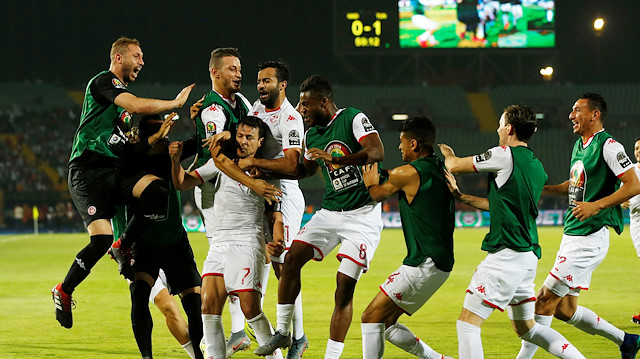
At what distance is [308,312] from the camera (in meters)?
11.5

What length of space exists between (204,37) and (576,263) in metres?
42.2

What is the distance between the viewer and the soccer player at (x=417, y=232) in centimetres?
606

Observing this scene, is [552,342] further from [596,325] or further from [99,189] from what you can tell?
[99,189]

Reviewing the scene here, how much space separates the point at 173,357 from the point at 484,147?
37514 millimetres

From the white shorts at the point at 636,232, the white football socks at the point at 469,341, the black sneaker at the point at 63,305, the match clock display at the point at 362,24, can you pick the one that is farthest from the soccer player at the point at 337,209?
the match clock display at the point at 362,24

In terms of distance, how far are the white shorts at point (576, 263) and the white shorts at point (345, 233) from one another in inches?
70.0

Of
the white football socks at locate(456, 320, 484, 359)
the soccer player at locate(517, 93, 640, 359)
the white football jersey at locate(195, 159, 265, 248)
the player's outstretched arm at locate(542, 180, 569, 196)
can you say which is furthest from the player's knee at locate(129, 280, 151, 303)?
the player's outstretched arm at locate(542, 180, 569, 196)

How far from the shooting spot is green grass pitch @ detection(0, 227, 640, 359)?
8.52 m

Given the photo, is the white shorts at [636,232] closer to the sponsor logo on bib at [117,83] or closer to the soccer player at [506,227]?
the soccer player at [506,227]

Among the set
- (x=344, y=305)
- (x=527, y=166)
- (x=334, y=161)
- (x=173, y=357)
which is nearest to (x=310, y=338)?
(x=173, y=357)

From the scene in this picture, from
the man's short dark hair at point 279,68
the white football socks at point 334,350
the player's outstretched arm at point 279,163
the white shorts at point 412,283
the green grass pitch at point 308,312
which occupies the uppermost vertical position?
the man's short dark hair at point 279,68

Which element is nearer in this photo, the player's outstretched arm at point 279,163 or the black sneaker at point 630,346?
the player's outstretched arm at point 279,163

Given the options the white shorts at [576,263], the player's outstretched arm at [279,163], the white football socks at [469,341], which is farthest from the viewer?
the white shorts at [576,263]

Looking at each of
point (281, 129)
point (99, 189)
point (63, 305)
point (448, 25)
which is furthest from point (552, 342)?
point (448, 25)
